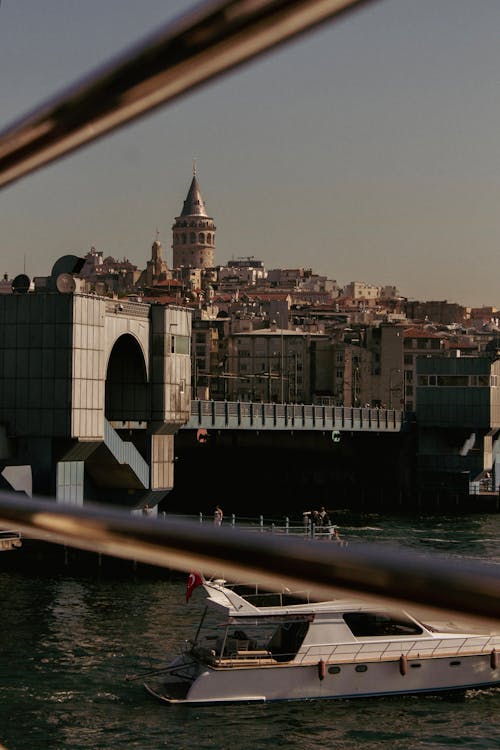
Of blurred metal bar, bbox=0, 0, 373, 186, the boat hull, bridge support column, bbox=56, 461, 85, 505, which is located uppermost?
blurred metal bar, bbox=0, 0, 373, 186

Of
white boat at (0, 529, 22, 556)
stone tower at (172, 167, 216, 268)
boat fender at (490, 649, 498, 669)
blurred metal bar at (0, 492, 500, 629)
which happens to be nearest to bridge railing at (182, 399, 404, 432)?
white boat at (0, 529, 22, 556)

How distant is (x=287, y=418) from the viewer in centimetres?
3819

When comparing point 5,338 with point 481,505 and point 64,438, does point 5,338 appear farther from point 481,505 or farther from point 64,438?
point 481,505

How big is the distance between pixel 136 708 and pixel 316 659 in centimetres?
255

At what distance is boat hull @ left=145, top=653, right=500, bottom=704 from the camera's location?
15531mm

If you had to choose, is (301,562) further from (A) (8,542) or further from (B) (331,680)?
(A) (8,542)

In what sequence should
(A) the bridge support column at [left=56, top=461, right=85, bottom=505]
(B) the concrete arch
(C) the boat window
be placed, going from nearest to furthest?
(C) the boat window < (A) the bridge support column at [left=56, top=461, right=85, bottom=505] < (B) the concrete arch

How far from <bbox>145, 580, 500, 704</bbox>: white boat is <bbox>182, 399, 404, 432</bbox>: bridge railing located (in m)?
15.4

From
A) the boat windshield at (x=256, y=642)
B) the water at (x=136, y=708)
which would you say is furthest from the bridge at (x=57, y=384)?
the boat windshield at (x=256, y=642)

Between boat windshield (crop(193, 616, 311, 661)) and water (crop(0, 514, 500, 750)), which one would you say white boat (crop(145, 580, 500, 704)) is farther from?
water (crop(0, 514, 500, 750))

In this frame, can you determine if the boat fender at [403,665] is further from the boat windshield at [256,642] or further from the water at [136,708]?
the boat windshield at [256,642]

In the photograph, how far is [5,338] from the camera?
2378 centimetres

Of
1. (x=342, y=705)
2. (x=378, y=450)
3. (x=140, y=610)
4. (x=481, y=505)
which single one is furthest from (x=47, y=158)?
(x=378, y=450)

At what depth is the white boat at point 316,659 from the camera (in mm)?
15727
